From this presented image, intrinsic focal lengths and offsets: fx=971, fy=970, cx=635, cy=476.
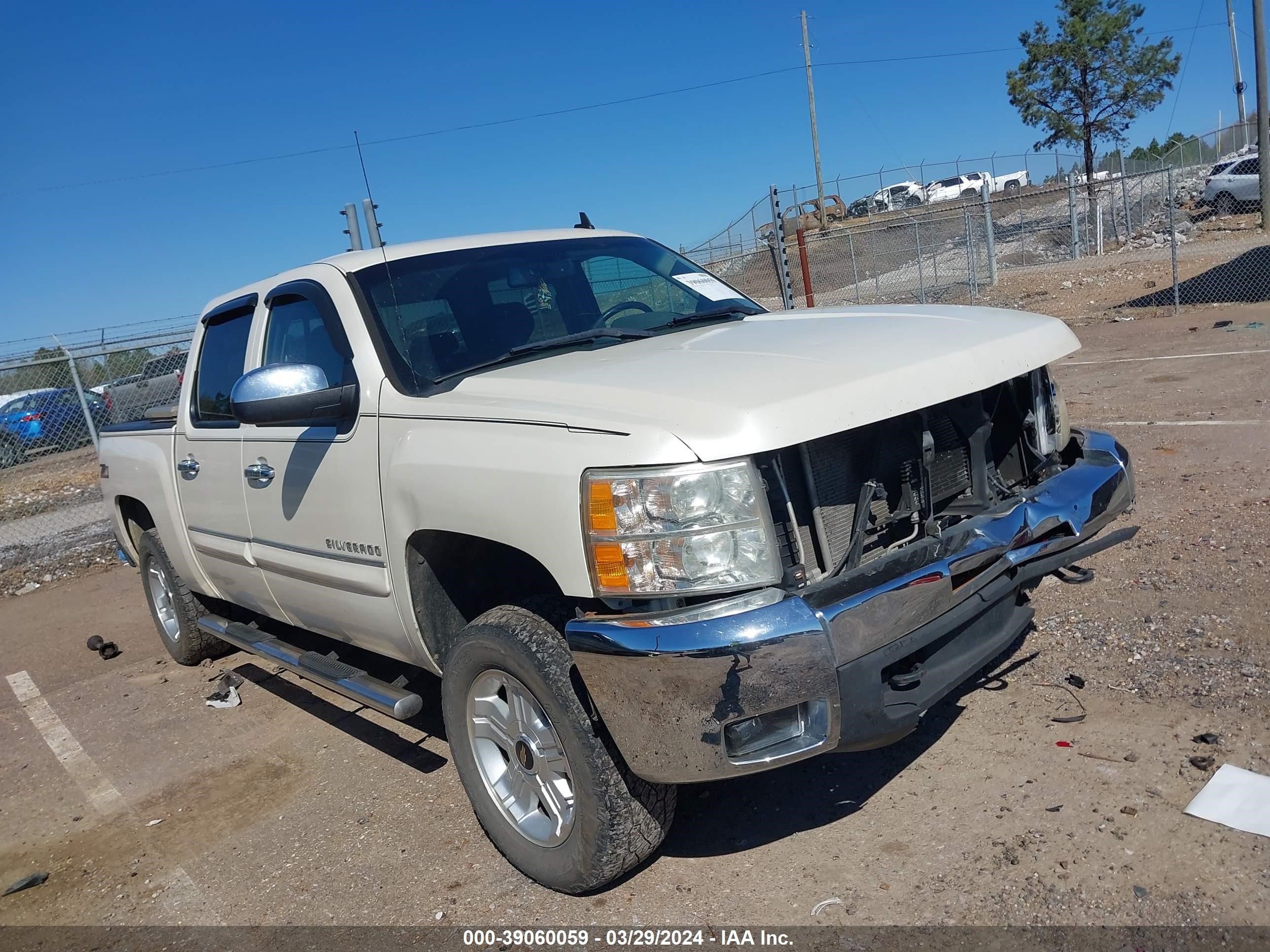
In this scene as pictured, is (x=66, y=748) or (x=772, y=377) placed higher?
(x=772, y=377)

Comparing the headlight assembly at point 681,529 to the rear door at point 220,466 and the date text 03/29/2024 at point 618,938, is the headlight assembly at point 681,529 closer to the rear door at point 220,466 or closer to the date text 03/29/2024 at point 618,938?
the date text 03/29/2024 at point 618,938

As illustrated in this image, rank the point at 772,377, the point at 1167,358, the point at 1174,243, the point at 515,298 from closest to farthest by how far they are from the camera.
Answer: the point at 772,377, the point at 515,298, the point at 1167,358, the point at 1174,243

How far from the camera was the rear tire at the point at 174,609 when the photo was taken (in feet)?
18.0

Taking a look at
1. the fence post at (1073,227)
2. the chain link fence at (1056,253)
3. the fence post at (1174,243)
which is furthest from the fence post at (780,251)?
the fence post at (1073,227)

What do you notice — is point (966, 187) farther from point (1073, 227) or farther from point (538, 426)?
point (538, 426)

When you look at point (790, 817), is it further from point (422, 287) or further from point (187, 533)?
point (187, 533)

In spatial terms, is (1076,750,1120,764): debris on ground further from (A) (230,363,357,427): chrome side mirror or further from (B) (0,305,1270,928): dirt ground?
(A) (230,363,357,427): chrome side mirror

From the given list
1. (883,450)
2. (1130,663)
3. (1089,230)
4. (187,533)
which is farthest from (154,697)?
(1089,230)

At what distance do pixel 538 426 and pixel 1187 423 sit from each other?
A: 626 cm

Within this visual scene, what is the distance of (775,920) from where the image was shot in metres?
2.68

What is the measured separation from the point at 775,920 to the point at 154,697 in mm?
4140

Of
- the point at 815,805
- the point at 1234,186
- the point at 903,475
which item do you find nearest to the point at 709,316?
the point at 903,475

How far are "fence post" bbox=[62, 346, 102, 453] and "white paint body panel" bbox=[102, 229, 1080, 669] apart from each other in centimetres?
939

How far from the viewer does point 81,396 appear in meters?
12.6
